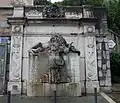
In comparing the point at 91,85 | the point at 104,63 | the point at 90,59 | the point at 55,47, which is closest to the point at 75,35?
the point at 90,59

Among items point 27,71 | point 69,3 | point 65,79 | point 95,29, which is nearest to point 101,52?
point 95,29

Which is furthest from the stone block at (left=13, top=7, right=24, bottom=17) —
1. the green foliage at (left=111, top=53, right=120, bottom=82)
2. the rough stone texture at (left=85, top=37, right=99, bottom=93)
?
the green foliage at (left=111, top=53, right=120, bottom=82)

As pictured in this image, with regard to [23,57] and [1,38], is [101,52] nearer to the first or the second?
[23,57]

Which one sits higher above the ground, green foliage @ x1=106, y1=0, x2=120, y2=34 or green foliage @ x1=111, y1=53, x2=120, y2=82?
green foliage @ x1=106, y1=0, x2=120, y2=34

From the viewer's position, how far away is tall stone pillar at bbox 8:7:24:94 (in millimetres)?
12562

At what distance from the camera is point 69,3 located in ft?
108

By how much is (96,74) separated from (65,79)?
2.19 m

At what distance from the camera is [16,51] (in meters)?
13.0

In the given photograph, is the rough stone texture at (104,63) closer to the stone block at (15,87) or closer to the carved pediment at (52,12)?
the carved pediment at (52,12)

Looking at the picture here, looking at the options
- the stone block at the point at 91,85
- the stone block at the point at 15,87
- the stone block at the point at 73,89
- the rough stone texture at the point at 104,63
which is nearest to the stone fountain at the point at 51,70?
the stone block at the point at 73,89

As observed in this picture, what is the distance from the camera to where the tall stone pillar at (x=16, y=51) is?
12.6 meters

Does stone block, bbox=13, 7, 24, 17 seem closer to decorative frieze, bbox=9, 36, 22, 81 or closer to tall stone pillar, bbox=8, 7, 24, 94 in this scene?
tall stone pillar, bbox=8, 7, 24, 94

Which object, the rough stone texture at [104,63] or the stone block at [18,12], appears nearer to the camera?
the rough stone texture at [104,63]

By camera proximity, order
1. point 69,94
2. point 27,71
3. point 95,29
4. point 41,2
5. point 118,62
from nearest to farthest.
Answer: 1. point 69,94
2. point 27,71
3. point 95,29
4. point 118,62
5. point 41,2
